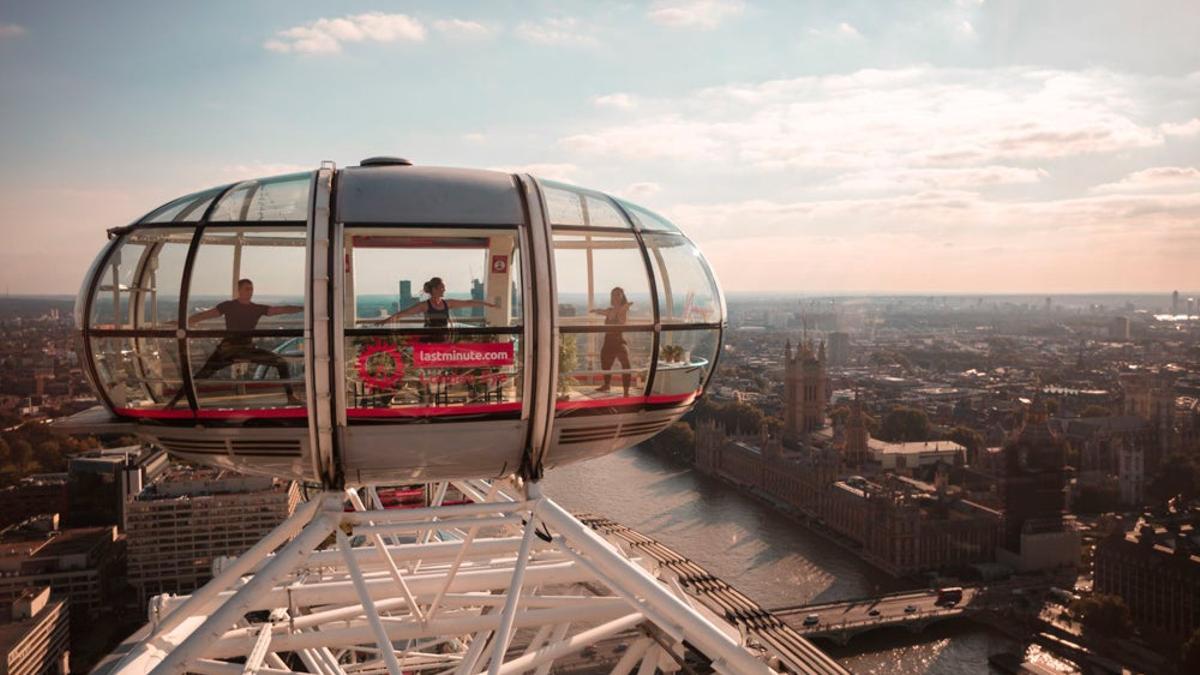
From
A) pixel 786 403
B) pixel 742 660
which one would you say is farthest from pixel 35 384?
pixel 742 660

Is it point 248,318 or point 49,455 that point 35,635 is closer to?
point 248,318

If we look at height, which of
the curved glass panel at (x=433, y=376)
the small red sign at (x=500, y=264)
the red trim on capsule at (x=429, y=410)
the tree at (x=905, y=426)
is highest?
the small red sign at (x=500, y=264)

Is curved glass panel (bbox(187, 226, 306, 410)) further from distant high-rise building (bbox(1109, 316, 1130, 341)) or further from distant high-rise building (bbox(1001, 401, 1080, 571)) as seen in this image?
distant high-rise building (bbox(1109, 316, 1130, 341))

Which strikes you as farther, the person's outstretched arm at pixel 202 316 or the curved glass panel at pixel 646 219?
the curved glass panel at pixel 646 219

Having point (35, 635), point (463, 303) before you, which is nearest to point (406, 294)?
point (463, 303)

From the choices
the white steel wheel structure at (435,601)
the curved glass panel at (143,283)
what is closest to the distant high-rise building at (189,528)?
the white steel wheel structure at (435,601)

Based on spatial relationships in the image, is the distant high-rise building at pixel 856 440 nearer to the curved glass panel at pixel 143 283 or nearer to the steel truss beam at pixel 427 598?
the steel truss beam at pixel 427 598

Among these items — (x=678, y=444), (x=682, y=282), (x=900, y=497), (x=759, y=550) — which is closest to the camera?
(x=682, y=282)

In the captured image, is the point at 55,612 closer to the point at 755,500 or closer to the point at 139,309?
the point at 139,309
